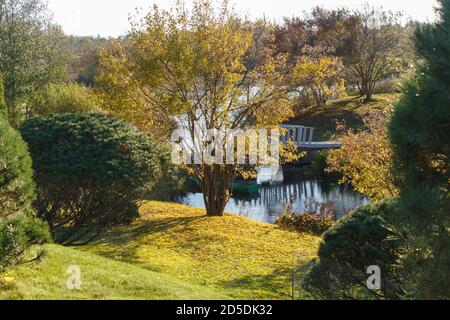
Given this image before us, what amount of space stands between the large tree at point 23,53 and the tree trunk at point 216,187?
30.4 ft

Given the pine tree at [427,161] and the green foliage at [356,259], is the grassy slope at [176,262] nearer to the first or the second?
the green foliage at [356,259]

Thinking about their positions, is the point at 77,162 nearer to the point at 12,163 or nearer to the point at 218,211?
the point at 12,163

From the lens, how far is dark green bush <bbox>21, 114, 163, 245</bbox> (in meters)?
11.2

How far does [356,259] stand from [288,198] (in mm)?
15169

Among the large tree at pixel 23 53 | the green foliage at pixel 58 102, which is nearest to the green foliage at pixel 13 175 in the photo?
the large tree at pixel 23 53

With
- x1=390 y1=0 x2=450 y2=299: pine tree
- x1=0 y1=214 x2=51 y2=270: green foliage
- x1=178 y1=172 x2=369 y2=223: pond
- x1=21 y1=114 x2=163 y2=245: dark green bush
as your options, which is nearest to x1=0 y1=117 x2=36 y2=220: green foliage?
x1=0 y1=214 x2=51 y2=270: green foliage

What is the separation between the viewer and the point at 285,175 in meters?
28.4

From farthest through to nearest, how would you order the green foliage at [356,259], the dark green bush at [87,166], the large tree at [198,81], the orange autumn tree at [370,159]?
the large tree at [198,81]
the orange autumn tree at [370,159]
the dark green bush at [87,166]
the green foliage at [356,259]

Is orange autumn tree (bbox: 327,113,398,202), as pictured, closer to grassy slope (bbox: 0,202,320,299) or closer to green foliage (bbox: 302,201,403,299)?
grassy slope (bbox: 0,202,320,299)

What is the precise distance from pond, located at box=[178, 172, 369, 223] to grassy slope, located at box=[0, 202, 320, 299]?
373 cm

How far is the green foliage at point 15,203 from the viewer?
6.17m

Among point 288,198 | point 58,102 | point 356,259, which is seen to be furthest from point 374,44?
point 356,259

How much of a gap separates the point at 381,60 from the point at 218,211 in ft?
86.8

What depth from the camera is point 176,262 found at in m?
10.4
